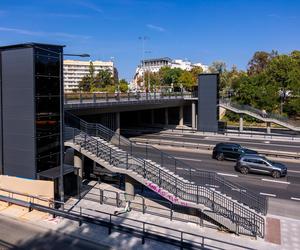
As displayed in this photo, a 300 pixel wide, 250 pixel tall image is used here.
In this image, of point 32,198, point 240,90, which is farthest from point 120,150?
point 240,90

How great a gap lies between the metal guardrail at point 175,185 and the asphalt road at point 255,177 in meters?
1.04

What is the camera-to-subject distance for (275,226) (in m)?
15.9

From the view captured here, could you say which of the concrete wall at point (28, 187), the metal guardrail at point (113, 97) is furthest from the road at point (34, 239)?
the metal guardrail at point (113, 97)

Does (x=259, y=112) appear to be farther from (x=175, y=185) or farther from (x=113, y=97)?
(x=175, y=185)

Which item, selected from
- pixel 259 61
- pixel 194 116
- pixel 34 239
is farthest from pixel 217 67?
pixel 34 239

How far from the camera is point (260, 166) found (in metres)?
25.4

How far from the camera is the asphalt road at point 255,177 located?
70.0 feet

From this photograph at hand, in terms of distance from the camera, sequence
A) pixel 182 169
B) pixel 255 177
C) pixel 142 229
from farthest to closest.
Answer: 1. pixel 255 177
2. pixel 182 169
3. pixel 142 229

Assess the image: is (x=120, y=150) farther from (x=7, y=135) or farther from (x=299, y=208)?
(x=299, y=208)

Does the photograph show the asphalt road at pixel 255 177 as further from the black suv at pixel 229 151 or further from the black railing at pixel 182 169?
the black suv at pixel 229 151

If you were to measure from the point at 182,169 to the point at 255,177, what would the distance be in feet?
29.6

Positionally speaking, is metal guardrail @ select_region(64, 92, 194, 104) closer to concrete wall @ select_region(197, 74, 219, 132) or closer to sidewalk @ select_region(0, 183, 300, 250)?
concrete wall @ select_region(197, 74, 219, 132)

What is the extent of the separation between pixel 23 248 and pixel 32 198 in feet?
16.7

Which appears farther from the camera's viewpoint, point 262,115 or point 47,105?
point 262,115
